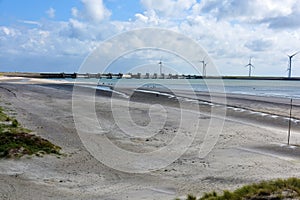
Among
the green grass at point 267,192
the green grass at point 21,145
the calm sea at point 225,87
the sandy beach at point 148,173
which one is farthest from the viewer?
the calm sea at point 225,87

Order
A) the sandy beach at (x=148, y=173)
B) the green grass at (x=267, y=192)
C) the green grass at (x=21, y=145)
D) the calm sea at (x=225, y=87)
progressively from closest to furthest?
the green grass at (x=267, y=192), the sandy beach at (x=148, y=173), the green grass at (x=21, y=145), the calm sea at (x=225, y=87)

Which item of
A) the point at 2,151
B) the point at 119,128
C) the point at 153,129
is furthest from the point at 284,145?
the point at 2,151

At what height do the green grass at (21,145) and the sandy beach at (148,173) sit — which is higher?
the green grass at (21,145)

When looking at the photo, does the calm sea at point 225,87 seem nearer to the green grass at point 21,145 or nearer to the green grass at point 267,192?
the green grass at point 21,145

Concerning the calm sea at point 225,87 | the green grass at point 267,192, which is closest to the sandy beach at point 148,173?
the green grass at point 267,192

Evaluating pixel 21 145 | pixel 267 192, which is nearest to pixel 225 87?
pixel 21 145

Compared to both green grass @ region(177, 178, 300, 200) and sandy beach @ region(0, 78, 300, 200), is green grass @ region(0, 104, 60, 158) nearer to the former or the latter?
sandy beach @ region(0, 78, 300, 200)

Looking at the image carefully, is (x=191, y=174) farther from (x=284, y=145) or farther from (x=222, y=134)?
(x=222, y=134)

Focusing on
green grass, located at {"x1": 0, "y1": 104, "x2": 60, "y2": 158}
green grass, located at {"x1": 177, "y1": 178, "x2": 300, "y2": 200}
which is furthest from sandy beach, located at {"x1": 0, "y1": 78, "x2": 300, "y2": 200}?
green grass, located at {"x1": 177, "y1": 178, "x2": 300, "y2": 200}

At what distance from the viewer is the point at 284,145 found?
46.9ft

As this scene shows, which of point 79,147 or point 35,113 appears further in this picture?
point 35,113

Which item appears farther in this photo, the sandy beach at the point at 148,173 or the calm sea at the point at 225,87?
the calm sea at the point at 225,87

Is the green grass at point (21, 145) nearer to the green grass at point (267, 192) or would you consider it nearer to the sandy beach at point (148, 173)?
the sandy beach at point (148, 173)

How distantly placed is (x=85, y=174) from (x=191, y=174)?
2.93m
